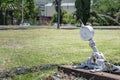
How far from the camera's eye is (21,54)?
970cm

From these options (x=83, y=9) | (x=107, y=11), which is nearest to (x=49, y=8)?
(x=107, y=11)

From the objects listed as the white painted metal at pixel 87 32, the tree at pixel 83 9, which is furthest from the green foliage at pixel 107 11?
the white painted metal at pixel 87 32

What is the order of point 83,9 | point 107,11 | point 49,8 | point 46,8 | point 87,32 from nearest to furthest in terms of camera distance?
point 87,32, point 83,9, point 107,11, point 46,8, point 49,8

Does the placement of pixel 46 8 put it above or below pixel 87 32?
below

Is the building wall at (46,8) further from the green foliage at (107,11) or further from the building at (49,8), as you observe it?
the green foliage at (107,11)

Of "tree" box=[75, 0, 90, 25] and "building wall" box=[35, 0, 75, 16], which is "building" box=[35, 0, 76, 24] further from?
"tree" box=[75, 0, 90, 25]

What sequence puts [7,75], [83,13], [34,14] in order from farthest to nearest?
[34,14] → [83,13] → [7,75]

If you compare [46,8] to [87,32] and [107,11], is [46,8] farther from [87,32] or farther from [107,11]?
[87,32]

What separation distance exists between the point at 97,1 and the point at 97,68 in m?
57.4

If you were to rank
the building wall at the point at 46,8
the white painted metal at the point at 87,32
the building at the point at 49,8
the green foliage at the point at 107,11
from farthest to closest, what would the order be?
the building wall at the point at 46,8
the building at the point at 49,8
the green foliage at the point at 107,11
the white painted metal at the point at 87,32

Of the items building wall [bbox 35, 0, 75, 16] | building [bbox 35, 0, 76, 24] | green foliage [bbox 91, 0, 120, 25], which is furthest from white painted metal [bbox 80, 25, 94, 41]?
building wall [bbox 35, 0, 75, 16]

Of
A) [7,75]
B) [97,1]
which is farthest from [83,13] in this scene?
[7,75]

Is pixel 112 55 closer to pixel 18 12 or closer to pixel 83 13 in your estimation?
pixel 83 13

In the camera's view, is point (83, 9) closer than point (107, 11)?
Yes
